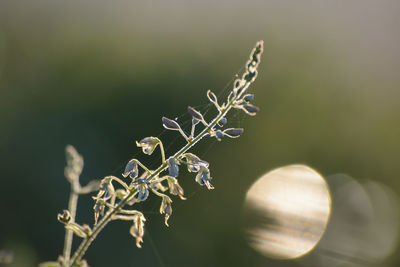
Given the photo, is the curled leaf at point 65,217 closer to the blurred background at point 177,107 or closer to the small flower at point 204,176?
the small flower at point 204,176

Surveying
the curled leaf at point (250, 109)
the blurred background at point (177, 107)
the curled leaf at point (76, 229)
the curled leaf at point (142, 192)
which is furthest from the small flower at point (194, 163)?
the blurred background at point (177, 107)

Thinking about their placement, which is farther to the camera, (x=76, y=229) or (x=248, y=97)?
(x=248, y=97)

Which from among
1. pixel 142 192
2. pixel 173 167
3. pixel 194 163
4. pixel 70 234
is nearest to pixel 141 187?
pixel 142 192

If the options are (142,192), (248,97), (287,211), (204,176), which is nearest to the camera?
(142,192)

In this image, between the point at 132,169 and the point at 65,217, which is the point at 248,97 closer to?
the point at 132,169

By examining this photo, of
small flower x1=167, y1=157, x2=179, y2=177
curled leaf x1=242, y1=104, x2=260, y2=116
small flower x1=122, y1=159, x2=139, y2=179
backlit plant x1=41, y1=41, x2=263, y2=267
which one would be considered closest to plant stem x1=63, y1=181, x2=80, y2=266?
backlit plant x1=41, y1=41, x2=263, y2=267

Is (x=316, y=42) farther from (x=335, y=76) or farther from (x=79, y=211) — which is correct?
(x=79, y=211)

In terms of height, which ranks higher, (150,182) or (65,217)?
(150,182)

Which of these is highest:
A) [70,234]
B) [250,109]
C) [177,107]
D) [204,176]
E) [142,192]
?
[177,107]

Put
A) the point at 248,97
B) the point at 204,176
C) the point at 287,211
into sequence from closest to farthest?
the point at 204,176
the point at 248,97
the point at 287,211

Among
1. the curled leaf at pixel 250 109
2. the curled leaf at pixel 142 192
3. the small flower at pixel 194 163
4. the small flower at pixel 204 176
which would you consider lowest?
the curled leaf at pixel 142 192
